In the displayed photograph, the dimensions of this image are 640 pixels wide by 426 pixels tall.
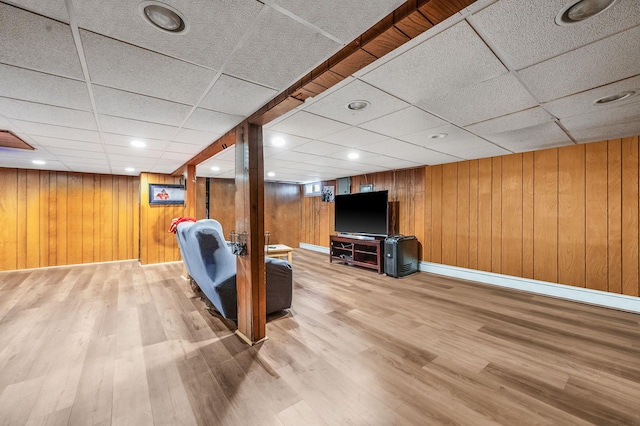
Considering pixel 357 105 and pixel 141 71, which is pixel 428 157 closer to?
pixel 357 105

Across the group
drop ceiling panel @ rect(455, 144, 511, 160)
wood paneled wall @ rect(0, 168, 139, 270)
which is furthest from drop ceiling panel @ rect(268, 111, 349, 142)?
wood paneled wall @ rect(0, 168, 139, 270)

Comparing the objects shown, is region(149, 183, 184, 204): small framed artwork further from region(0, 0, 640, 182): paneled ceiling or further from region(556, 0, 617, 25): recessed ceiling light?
region(556, 0, 617, 25): recessed ceiling light

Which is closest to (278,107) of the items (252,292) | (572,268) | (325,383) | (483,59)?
(483,59)

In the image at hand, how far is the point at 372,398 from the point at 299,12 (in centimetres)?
244

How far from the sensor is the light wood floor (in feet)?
5.74

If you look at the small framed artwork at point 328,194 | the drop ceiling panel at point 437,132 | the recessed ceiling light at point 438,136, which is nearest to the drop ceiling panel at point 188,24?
the drop ceiling panel at point 437,132

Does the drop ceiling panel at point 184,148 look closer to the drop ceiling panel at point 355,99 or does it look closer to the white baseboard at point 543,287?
the drop ceiling panel at point 355,99

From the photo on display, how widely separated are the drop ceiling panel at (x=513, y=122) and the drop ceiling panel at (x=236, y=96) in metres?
2.37

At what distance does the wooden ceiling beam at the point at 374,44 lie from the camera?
1.17m

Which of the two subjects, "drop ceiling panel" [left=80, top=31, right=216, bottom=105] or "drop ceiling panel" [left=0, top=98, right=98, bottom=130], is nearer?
"drop ceiling panel" [left=80, top=31, right=216, bottom=105]

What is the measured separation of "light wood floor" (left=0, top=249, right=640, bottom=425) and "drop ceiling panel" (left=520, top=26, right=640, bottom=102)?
2.34 meters

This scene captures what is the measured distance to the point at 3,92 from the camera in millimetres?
2037

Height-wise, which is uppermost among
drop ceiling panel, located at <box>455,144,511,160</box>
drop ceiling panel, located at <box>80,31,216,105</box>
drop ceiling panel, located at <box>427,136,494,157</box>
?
drop ceiling panel, located at <box>455,144,511,160</box>

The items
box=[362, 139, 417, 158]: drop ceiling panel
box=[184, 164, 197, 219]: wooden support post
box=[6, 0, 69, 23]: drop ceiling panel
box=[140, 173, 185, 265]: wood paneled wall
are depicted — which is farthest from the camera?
box=[140, 173, 185, 265]: wood paneled wall
